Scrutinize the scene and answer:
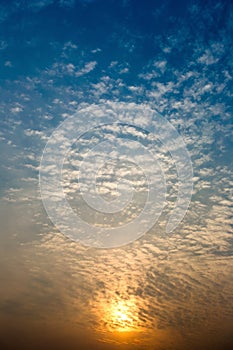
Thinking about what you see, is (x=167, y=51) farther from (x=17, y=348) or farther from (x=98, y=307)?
(x=17, y=348)

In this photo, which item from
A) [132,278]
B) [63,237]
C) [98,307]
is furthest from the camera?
[98,307]

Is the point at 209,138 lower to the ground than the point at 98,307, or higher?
higher

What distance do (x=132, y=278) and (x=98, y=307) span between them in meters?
3.33

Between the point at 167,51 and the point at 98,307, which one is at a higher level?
the point at 167,51

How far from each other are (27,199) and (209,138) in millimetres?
4786

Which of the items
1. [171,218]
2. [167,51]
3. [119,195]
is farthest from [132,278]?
[167,51]

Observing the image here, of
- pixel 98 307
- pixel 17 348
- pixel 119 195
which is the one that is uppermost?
pixel 119 195

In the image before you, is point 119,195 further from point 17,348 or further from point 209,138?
point 17,348

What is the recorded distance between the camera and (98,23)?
4391 mm

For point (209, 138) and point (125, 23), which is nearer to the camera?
point (125, 23)

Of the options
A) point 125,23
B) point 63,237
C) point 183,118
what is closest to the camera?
point 125,23

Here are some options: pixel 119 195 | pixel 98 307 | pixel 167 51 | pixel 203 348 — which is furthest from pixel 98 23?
pixel 203 348

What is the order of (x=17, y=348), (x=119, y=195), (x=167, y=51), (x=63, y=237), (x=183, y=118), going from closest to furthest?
(x=167, y=51), (x=183, y=118), (x=119, y=195), (x=63, y=237), (x=17, y=348)

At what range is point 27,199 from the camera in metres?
7.67
